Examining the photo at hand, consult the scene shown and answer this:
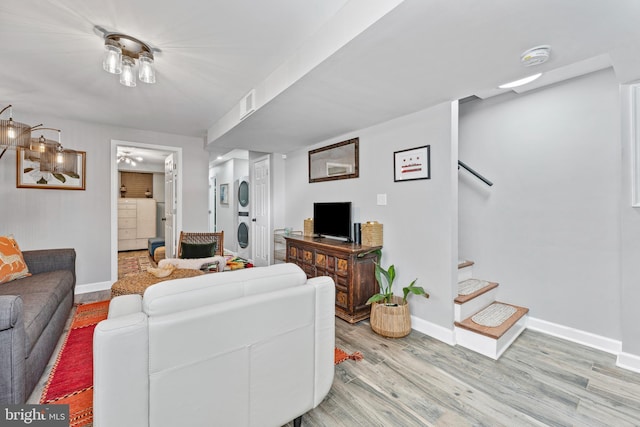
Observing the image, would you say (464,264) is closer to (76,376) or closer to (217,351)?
(217,351)

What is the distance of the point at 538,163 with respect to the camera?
8.85ft

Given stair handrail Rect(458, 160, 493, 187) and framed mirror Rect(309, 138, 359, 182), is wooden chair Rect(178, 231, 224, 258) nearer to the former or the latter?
framed mirror Rect(309, 138, 359, 182)

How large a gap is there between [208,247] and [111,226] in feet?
5.16

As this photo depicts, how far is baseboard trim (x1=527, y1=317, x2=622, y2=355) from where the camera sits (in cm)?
229

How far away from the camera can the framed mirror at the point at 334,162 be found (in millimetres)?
3505

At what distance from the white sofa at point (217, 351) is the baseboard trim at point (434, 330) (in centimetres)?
148

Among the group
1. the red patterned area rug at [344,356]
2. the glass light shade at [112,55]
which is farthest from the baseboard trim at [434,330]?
the glass light shade at [112,55]

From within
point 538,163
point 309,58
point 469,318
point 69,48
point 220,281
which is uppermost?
point 69,48

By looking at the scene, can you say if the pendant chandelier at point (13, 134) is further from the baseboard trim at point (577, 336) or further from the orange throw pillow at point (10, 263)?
the baseboard trim at point (577, 336)

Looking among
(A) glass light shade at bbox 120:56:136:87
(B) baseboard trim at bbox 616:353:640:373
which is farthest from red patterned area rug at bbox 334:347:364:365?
(A) glass light shade at bbox 120:56:136:87

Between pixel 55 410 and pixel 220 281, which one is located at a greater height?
pixel 220 281

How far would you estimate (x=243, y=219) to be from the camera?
243 inches

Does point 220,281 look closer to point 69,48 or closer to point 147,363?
point 147,363

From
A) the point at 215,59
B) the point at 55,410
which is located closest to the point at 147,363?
the point at 55,410
